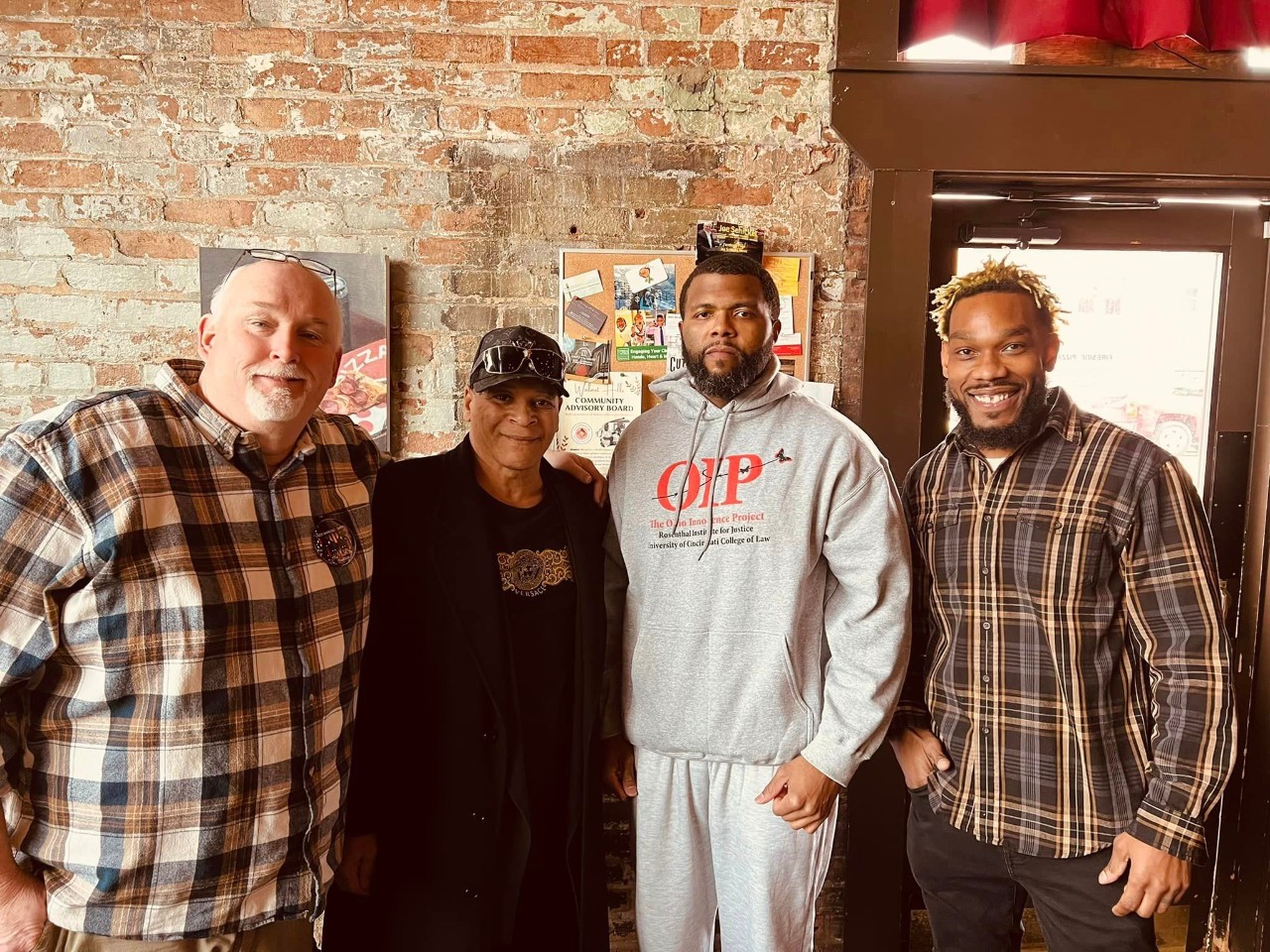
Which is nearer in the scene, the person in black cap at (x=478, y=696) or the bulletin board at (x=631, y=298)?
the person in black cap at (x=478, y=696)

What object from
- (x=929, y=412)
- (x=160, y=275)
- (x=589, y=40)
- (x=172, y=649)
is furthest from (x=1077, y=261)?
(x=160, y=275)

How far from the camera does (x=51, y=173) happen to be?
200cm

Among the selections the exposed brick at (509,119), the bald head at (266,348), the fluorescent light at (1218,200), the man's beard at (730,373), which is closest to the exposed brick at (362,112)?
the exposed brick at (509,119)

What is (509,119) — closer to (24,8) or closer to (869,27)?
(869,27)

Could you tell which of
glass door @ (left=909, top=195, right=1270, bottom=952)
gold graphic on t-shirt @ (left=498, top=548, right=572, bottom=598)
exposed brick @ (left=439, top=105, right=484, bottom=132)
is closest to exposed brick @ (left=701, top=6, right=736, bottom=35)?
exposed brick @ (left=439, top=105, right=484, bottom=132)

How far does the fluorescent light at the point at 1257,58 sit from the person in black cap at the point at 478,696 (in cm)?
211

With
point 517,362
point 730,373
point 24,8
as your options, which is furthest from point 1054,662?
point 24,8

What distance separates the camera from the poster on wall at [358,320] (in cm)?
203

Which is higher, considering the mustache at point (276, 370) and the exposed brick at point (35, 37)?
the exposed brick at point (35, 37)

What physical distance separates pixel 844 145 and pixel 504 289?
1034 millimetres

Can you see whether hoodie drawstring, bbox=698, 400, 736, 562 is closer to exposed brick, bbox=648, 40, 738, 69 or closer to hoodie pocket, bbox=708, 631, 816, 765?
hoodie pocket, bbox=708, 631, 816, 765

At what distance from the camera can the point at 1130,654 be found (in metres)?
1.54

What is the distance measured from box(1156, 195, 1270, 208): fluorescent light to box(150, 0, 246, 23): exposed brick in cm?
261

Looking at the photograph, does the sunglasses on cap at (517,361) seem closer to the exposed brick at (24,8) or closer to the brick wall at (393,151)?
the brick wall at (393,151)
